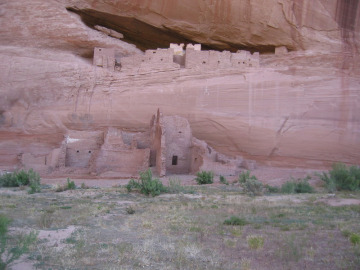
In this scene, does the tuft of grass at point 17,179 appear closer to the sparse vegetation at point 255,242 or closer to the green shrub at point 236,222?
the green shrub at point 236,222

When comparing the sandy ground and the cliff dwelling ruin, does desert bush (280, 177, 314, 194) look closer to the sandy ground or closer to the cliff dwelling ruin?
the sandy ground

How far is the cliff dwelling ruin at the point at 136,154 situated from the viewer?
54.3ft

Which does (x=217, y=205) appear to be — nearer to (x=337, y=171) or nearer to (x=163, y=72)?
(x=337, y=171)

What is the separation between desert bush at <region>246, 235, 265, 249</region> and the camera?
543 centimetres

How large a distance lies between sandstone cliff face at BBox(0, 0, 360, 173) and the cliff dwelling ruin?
0.98 metres

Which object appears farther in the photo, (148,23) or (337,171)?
(148,23)

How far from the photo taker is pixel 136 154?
17.0 m

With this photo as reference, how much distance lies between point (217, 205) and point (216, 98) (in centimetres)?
1020

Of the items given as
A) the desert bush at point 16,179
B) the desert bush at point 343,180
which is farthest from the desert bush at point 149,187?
the desert bush at point 343,180

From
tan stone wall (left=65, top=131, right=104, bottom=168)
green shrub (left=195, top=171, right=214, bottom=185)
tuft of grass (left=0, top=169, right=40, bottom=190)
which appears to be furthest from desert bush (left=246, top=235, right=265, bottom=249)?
tan stone wall (left=65, top=131, right=104, bottom=168)

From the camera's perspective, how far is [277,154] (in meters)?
18.8

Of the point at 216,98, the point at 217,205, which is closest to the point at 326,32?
the point at 216,98

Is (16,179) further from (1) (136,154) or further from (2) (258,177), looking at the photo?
(2) (258,177)

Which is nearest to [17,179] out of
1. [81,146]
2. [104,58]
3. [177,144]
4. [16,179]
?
[16,179]
